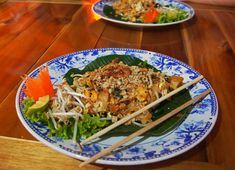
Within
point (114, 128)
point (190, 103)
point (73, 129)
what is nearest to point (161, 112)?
point (190, 103)

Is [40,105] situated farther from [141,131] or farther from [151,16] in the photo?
[151,16]

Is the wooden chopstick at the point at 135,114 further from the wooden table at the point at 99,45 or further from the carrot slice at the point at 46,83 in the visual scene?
the carrot slice at the point at 46,83

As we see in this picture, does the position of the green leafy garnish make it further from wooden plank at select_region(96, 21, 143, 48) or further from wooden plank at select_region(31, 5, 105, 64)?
wooden plank at select_region(96, 21, 143, 48)

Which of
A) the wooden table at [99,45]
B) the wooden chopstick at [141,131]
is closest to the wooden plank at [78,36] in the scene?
the wooden table at [99,45]

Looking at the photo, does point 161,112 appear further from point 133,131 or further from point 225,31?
point 225,31

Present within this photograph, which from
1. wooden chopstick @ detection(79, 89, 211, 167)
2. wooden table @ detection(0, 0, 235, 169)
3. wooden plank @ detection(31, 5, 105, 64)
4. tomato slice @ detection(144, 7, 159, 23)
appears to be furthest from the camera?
tomato slice @ detection(144, 7, 159, 23)

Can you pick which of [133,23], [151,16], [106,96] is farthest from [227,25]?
[106,96]

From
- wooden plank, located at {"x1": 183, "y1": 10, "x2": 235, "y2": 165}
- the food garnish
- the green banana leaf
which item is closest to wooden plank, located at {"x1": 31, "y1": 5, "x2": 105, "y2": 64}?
the food garnish
